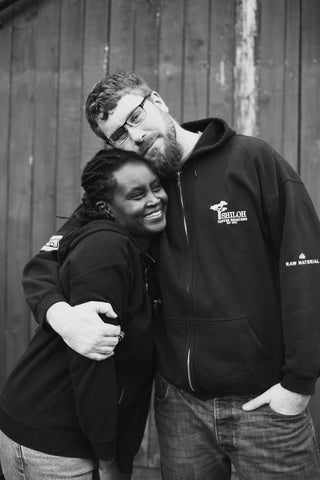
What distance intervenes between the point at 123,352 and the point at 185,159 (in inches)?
26.0

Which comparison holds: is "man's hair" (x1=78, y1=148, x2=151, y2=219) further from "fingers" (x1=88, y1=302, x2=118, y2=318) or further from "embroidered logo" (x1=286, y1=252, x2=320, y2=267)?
"embroidered logo" (x1=286, y1=252, x2=320, y2=267)

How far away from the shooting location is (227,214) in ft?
6.49

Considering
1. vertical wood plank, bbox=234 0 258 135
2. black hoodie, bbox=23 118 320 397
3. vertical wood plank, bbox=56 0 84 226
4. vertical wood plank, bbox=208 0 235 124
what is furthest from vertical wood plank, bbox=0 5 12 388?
black hoodie, bbox=23 118 320 397

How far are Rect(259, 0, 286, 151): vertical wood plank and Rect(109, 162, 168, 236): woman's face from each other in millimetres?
1367

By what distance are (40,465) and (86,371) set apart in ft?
1.10

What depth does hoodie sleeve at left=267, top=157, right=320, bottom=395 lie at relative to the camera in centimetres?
183

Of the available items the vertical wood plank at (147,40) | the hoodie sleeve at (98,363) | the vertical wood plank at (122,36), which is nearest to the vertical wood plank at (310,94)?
the vertical wood plank at (147,40)

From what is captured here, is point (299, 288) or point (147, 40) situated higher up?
point (147, 40)

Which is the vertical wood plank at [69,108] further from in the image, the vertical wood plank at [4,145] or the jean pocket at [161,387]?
the jean pocket at [161,387]

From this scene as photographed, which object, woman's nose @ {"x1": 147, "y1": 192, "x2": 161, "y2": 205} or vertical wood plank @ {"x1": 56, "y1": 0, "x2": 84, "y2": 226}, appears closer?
woman's nose @ {"x1": 147, "y1": 192, "x2": 161, "y2": 205}

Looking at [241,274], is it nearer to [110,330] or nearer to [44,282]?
[110,330]

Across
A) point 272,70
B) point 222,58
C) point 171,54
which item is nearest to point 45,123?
point 171,54

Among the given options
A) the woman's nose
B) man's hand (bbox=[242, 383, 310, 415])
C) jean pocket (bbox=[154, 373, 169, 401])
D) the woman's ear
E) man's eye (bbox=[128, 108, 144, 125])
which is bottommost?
jean pocket (bbox=[154, 373, 169, 401])

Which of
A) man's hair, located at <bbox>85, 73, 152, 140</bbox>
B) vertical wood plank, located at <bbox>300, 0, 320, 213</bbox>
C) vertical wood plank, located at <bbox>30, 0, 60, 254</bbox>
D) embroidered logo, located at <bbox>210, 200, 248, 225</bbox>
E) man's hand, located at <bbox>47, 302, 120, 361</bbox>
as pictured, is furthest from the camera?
vertical wood plank, located at <bbox>30, 0, 60, 254</bbox>
